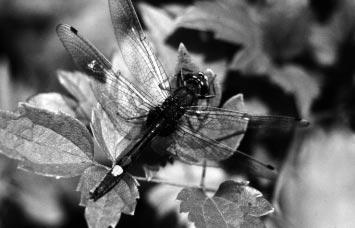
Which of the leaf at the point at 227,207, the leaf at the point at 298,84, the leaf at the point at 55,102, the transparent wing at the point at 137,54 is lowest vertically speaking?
the leaf at the point at 227,207

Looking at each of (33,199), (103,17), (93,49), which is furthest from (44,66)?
(93,49)

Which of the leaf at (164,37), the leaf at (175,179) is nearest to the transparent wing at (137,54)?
the leaf at (164,37)

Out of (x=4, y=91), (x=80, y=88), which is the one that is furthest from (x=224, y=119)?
(x=4, y=91)

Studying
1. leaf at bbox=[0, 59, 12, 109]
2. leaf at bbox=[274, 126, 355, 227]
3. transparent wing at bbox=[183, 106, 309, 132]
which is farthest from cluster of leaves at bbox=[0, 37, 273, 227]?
leaf at bbox=[0, 59, 12, 109]

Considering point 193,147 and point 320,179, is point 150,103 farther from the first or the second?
point 320,179

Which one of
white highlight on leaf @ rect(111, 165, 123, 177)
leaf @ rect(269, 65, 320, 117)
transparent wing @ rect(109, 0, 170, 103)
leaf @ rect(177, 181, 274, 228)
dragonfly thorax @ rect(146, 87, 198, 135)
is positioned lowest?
leaf @ rect(177, 181, 274, 228)

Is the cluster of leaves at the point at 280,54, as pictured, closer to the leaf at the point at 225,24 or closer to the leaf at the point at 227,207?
the leaf at the point at 225,24

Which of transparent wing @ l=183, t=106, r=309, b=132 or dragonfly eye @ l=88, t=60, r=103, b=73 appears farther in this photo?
dragonfly eye @ l=88, t=60, r=103, b=73

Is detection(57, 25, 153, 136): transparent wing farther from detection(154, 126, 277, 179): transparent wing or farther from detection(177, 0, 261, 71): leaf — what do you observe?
detection(177, 0, 261, 71): leaf
